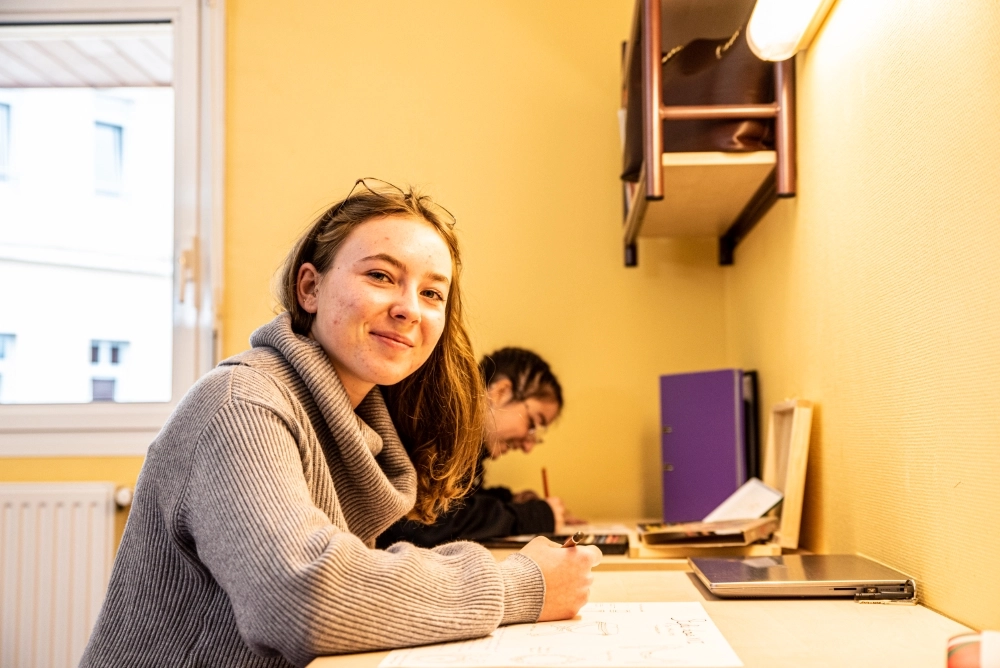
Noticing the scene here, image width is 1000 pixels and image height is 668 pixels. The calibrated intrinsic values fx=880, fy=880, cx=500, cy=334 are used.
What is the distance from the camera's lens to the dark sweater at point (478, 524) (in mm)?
1555

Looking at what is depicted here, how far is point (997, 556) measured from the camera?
76 cm

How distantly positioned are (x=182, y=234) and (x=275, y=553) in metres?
1.70

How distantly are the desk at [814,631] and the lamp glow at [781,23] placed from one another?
0.79 meters

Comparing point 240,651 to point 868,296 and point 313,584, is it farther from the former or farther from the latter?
point 868,296

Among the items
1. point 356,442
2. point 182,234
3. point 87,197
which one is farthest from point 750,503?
point 87,197

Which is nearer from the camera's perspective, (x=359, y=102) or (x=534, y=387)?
(x=534, y=387)

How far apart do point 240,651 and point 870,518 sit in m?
0.77

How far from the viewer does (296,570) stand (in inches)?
27.1

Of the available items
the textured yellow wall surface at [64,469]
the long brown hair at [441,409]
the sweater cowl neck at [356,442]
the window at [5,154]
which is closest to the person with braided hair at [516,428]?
the long brown hair at [441,409]

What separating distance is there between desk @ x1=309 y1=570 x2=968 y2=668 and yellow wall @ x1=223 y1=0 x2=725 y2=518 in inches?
43.3

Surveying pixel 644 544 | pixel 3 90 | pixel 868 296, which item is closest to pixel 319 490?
pixel 644 544

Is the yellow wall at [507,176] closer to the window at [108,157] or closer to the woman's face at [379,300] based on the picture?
the window at [108,157]

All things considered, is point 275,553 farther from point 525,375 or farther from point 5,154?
point 5,154

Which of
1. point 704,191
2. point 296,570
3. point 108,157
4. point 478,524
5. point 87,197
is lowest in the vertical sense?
point 478,524
